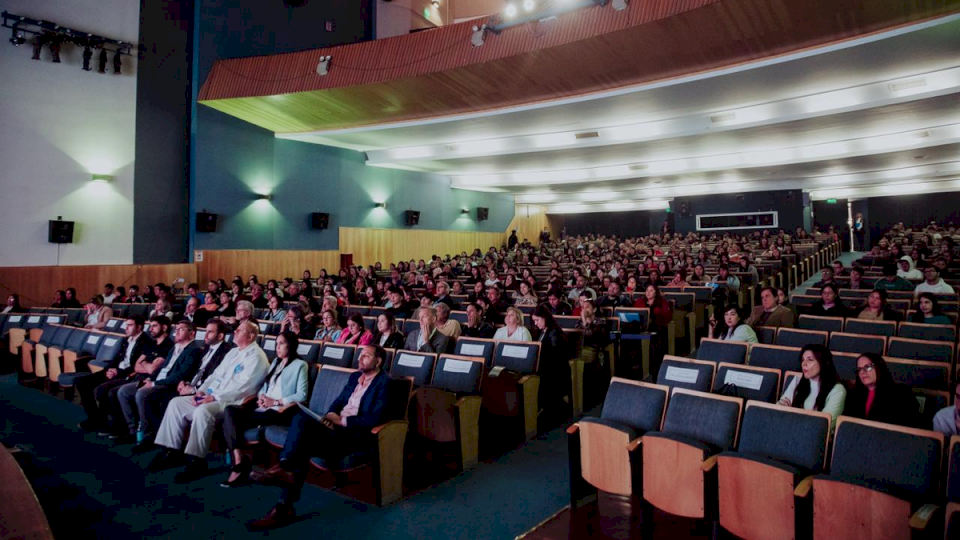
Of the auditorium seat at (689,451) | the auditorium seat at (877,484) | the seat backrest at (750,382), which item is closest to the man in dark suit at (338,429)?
the auditorium seat at (689,451)

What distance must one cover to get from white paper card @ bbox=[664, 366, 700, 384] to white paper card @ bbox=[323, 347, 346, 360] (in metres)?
2.56

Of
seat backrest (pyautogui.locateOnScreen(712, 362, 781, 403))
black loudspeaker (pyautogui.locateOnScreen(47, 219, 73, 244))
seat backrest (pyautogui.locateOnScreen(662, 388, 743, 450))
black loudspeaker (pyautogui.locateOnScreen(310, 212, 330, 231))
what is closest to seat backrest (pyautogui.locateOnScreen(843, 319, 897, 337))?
seat backrest (pyautogui.locateOnScreen(712, 362, 781, 403))

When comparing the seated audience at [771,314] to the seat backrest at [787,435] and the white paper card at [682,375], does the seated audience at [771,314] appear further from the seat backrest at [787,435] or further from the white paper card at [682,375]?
the seat backrest at [787,435]

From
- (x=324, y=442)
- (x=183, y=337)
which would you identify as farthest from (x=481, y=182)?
(x=324, y=442)

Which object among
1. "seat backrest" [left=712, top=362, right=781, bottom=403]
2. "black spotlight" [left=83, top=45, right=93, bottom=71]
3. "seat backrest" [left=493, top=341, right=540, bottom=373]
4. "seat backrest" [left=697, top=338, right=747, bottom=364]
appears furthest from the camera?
"black spotlight" [left=83, top=45, right=93, bottom=71]

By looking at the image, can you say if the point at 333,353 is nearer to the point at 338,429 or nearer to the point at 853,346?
the point at 338,429

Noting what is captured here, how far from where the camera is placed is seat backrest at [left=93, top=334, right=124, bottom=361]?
5355mm

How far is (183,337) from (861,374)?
4.89 metres

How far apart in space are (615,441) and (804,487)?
900 mm

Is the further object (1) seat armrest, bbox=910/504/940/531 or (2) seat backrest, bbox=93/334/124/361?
(2) seat backrest, bbox=93/334/124/361

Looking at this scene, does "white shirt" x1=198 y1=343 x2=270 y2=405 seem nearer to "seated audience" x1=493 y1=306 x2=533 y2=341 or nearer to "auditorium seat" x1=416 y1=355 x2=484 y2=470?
"auditorium seat" x1=416 y1=355 x2=484 y2=470

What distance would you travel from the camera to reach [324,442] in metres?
3.28

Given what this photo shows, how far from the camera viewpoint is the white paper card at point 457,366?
4.01 meters

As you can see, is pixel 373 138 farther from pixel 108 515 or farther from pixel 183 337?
pixel 108 515
